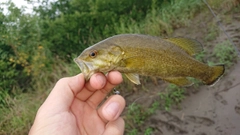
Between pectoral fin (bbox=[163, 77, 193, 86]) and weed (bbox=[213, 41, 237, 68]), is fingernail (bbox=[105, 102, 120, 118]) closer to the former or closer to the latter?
pectoral fin (bbox=[163, 77, 193, 86])

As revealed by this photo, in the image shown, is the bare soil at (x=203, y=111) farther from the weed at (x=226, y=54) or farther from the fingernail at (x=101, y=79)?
the fingernail at (x=101, y=79)

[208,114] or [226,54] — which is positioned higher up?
[226,54]

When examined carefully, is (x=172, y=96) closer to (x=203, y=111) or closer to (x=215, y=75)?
(x=203, y=111)

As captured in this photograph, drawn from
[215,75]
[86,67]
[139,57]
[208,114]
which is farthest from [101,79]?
[208,114]

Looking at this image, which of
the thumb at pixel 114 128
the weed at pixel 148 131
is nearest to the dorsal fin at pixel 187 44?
the thumb at pixel 114 128

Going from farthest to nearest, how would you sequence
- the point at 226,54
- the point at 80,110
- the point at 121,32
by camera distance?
the point at 121,32
the point at 226,54
the point at 80,110

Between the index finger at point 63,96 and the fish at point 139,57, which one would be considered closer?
the fish at point 139,57

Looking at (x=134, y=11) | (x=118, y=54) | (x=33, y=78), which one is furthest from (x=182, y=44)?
(x=134, y=11)
